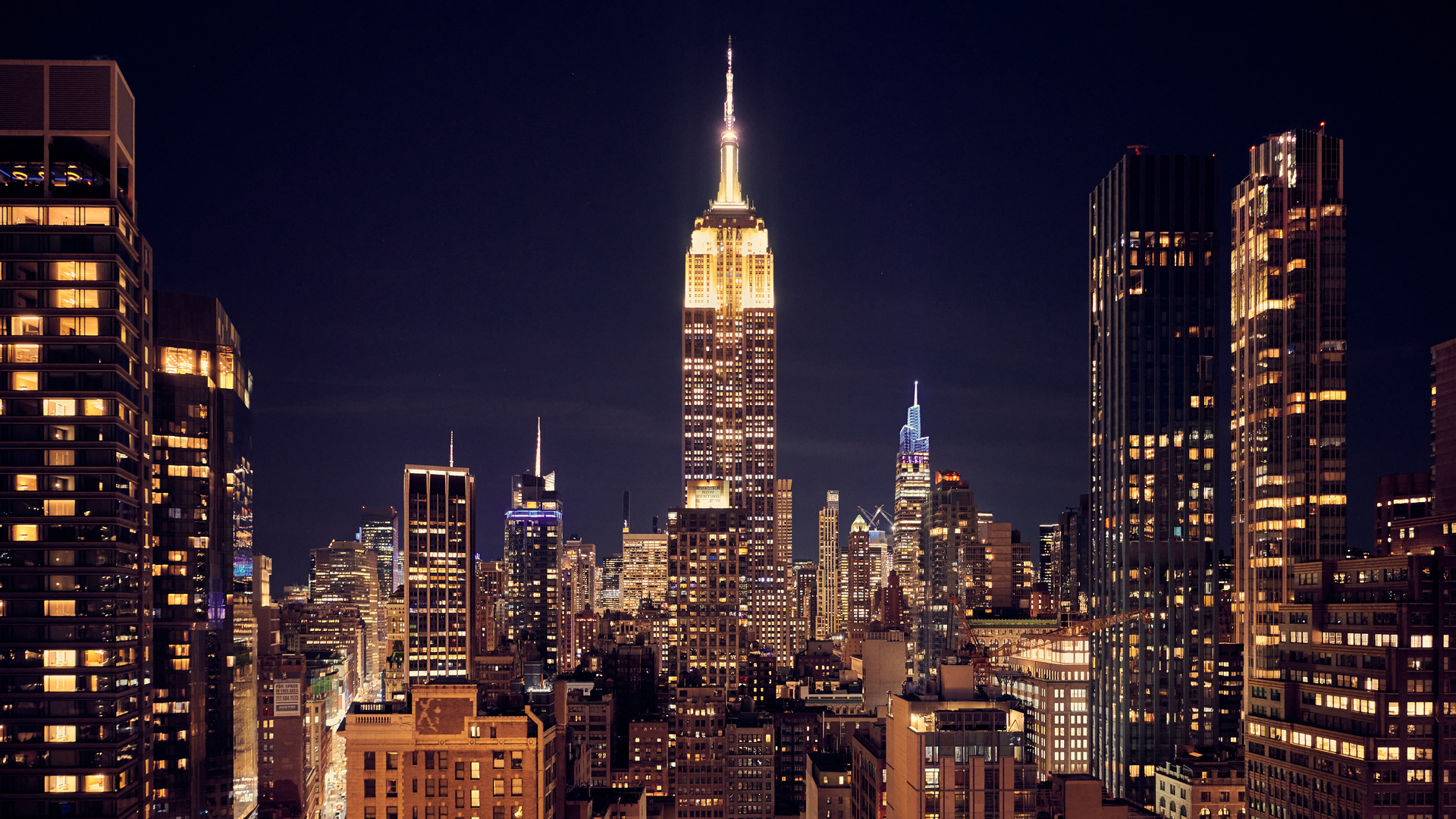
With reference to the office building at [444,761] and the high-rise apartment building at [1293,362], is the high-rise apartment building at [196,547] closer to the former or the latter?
the office building at [444,761]

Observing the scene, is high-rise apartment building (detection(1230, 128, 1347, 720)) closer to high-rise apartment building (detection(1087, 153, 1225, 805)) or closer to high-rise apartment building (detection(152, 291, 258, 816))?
high-rise apartment building (detection(1087, 153, 1225, 805))

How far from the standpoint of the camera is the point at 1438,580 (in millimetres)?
90062

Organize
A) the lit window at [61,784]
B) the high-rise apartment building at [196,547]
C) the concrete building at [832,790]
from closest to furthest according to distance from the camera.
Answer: the lit window at [61,784] < the high-rise apartment building at [196,547] < the concrete building at [832,790]

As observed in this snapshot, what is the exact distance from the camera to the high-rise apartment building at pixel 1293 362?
484 ft

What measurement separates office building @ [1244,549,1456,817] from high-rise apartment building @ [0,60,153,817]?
84871 millimetres

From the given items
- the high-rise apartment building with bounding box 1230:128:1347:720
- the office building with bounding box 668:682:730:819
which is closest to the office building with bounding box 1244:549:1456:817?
the high-rise apartment building with bounding box 1230:128:1347:720

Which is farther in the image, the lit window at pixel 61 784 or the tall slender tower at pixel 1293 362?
the tall slender tower at pixel 1293 362

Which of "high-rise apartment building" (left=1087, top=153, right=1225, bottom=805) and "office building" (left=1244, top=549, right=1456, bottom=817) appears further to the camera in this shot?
"high-rise apartment building" (left=1087, top=153, right=1225, bottom=805)

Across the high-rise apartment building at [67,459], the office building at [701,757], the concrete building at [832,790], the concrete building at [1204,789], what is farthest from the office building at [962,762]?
the office building at [701,757]

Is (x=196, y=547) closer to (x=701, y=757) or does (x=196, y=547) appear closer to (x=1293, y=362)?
(x=701, y=757)

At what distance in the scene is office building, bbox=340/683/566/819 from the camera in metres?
82.9

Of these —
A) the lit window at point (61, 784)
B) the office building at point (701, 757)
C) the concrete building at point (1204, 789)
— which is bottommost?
the office building at point (701, 757)

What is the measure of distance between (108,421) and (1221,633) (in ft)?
476

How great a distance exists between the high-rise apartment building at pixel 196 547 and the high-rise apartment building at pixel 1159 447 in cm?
11732
